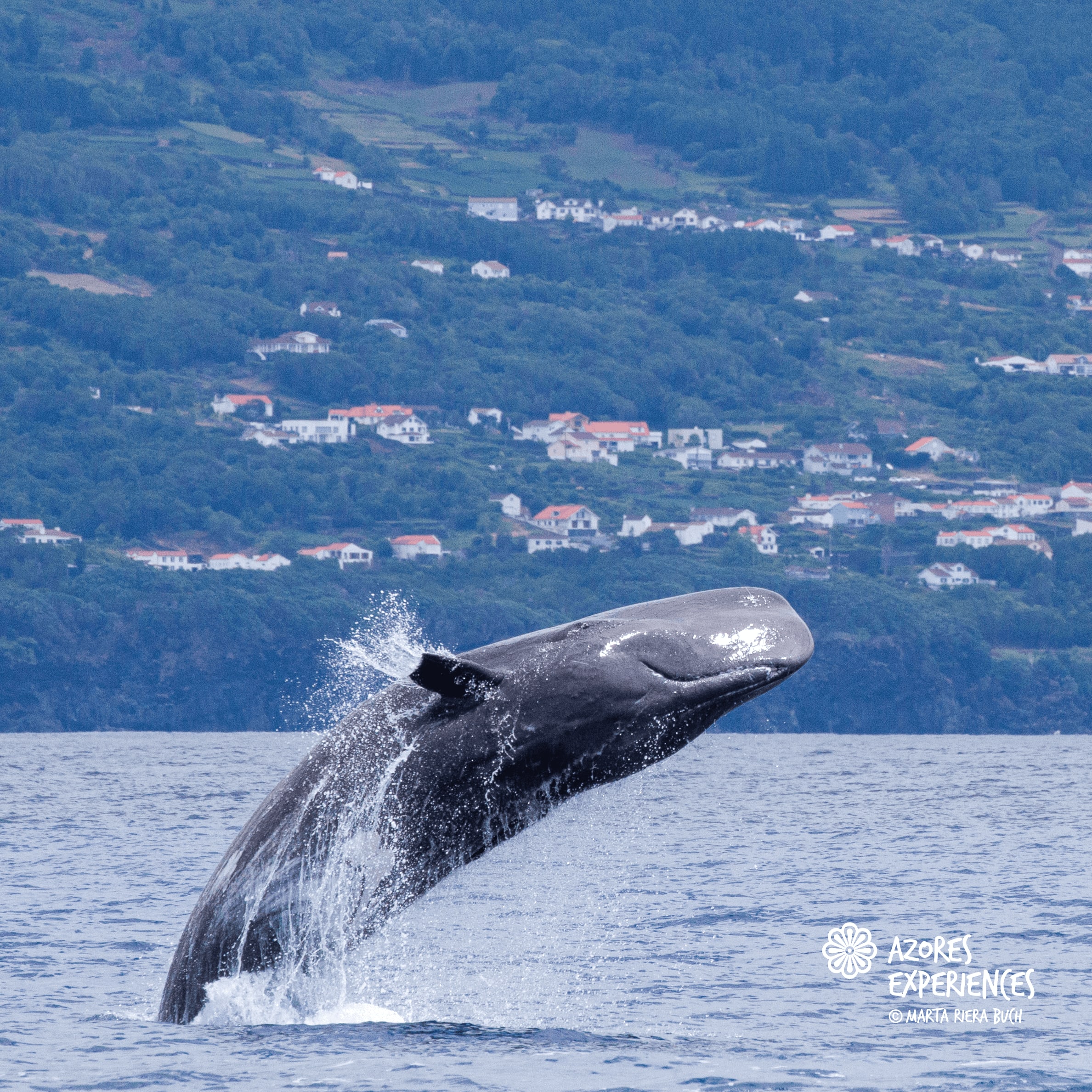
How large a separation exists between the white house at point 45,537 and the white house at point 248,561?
44.2 feet

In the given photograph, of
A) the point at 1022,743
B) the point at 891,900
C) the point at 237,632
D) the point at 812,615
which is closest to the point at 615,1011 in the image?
the point at 891,900

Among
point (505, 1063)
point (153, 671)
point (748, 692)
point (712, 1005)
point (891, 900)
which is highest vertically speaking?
point (748, 692)

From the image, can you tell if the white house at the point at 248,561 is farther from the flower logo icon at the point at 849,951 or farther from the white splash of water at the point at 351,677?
the flower logo icon at the point at 849,951

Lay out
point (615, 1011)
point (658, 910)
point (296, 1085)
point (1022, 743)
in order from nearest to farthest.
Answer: point (296, 1085) → point (615, 1011) → point (658, 910) → point (1022, 743)

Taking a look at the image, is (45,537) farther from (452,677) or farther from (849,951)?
(452,677)

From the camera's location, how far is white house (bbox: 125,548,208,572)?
19075 centimetres

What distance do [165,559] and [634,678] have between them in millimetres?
186443

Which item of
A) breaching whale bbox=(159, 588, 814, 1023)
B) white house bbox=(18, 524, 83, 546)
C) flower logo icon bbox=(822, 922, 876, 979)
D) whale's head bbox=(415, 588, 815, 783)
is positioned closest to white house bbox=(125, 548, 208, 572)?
white house bbox=(18, 524, 83, 546)

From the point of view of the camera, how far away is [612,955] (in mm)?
29156

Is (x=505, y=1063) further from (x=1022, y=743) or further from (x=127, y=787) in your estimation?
(x=1022, y=743)

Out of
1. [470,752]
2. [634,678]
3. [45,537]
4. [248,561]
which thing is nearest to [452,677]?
[470,752]

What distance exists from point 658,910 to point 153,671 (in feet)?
432

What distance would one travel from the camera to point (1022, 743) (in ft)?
478

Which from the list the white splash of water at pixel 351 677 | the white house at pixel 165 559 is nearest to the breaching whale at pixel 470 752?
the white splash of water at pixel 351 677
